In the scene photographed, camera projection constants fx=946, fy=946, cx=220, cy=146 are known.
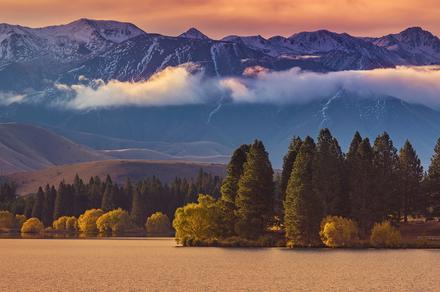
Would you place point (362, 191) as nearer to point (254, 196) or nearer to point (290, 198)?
point (290, 198)

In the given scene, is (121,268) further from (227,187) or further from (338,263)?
(227,187)

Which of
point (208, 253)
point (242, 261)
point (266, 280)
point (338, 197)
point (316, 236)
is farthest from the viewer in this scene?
point (338, 197)

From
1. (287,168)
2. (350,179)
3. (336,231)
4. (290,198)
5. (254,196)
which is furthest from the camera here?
(287,168)

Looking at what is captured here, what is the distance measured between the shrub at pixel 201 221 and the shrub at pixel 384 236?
30293 millimetres

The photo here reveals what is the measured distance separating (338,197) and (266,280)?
244ft

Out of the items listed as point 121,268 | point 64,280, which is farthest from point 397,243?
point 64,280

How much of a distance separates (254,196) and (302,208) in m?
14.5

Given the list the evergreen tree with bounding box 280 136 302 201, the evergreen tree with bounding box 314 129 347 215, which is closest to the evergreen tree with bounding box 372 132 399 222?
the evergreen tree with bounding box 314 129 347 215

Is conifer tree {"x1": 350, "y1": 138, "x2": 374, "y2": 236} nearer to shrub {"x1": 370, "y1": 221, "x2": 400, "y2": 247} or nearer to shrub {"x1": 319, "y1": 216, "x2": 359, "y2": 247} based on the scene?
shrub {"x1": 370, "y1": 221, "x2": 400, "y2": 247}

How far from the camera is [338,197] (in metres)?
185

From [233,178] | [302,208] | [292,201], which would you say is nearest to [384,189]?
[292,201]

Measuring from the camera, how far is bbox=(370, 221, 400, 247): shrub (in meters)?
175

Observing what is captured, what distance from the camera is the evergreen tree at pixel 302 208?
168375mm

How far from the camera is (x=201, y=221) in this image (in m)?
186
